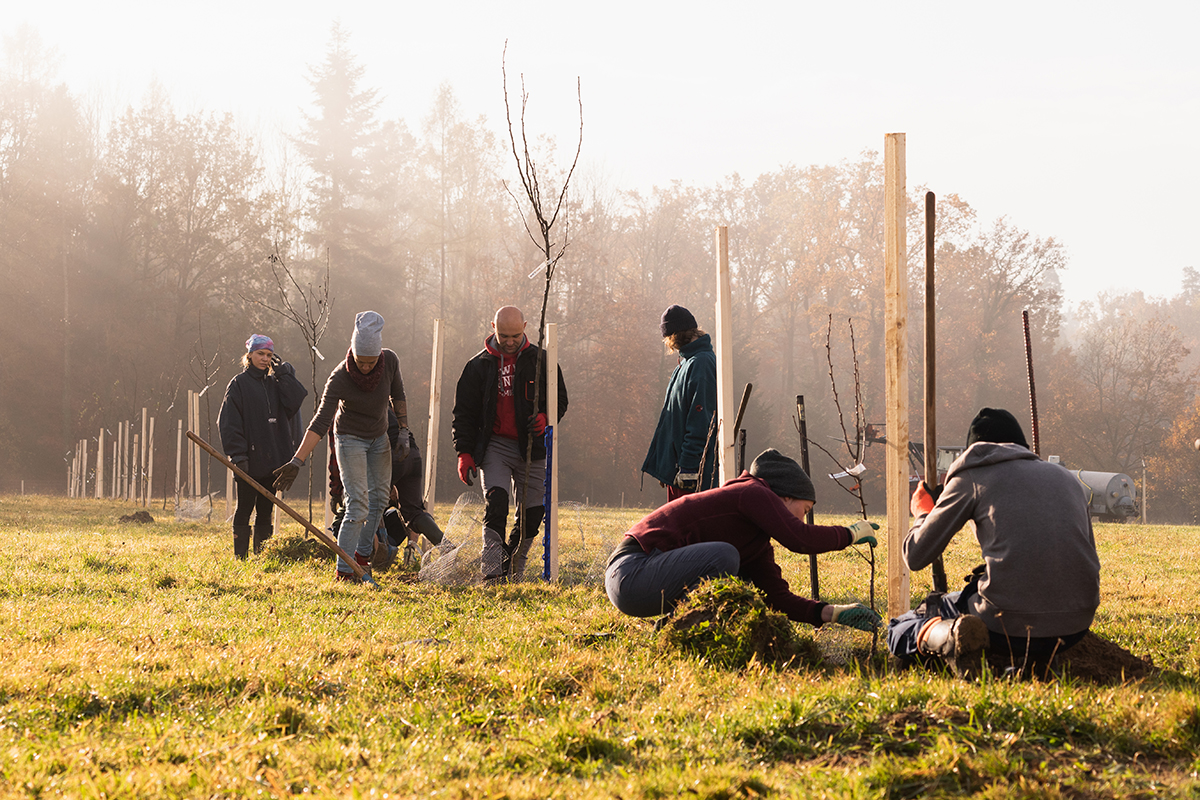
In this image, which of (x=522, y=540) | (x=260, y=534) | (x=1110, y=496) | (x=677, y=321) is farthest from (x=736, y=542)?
(x=1110, y=496)

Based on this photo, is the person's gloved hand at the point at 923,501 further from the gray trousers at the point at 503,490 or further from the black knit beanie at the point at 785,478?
the gray trousers at the point at 503,490

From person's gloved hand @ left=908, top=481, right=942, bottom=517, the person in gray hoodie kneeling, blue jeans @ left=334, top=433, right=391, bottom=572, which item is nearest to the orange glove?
blue jeans @ left=334, top=433, right=391, bottom=572

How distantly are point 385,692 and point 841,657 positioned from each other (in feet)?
6.77

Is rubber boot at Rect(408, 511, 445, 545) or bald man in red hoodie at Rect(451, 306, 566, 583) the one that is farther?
rubber boot at Rect(408, 511, 445, 545)

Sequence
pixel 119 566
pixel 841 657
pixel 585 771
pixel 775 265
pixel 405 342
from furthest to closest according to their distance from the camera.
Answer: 1. pixel 775 265
2. pixel 405 342
3. pixel 119 566
4. pixel 841 657
5. pixel 585 771

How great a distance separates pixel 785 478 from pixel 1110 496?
23827 mm

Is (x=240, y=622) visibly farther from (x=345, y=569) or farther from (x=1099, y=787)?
(x=1099, y=787)

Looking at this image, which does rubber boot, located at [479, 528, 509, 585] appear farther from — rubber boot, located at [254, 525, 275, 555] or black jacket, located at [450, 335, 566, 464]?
rubber boot, located at [254, 525, 275, 555]

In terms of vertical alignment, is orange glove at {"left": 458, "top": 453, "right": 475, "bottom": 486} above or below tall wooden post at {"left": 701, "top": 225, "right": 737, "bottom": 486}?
below

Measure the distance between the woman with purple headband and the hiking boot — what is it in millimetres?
5941

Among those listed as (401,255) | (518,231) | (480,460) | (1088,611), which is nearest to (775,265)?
(518,231)

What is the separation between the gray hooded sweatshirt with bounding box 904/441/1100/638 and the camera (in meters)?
3.30

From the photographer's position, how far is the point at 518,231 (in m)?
34.6

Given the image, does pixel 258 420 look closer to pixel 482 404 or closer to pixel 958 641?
pixel 482 404
